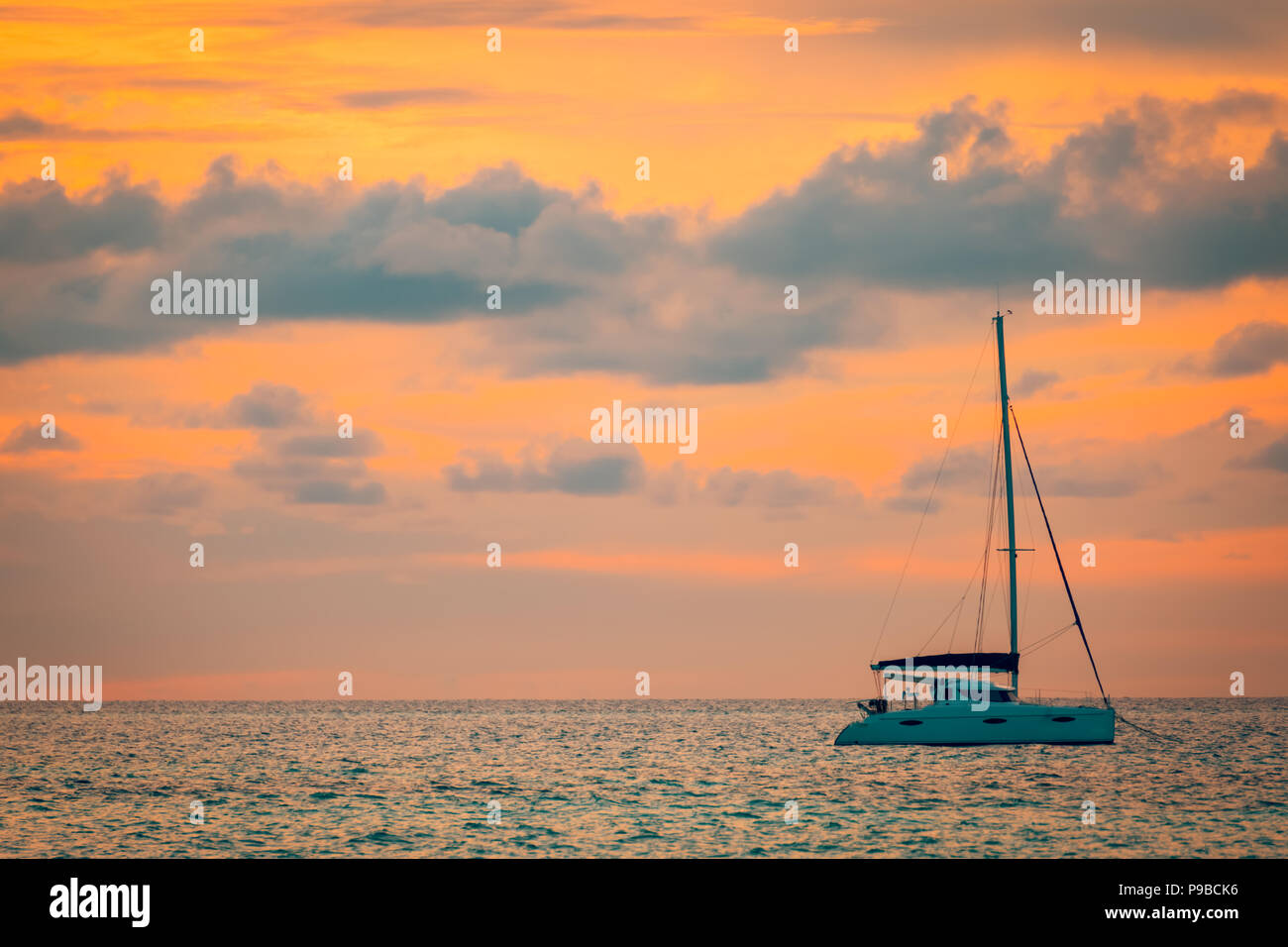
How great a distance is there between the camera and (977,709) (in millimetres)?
66312

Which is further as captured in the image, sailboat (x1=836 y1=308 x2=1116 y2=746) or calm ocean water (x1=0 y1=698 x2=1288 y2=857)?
sailboat (x1=836 y1=308 x2=1116 y2=746)

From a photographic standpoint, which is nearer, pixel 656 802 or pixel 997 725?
pixel 656 802

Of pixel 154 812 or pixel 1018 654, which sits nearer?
pixel 154 812

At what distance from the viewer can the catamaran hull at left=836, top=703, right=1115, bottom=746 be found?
65.4m

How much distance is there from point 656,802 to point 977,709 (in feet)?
74.2

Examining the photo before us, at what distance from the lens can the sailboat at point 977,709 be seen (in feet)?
216

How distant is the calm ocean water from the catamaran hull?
158 cm

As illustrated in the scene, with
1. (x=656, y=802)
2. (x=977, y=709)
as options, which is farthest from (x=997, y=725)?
(x=656, y=802)

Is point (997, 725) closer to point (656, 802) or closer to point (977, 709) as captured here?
point (977, 709)

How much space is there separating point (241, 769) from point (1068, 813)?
49105 millimetres

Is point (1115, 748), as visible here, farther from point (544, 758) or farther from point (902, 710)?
point (544, 758)

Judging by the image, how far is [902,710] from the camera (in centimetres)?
6950

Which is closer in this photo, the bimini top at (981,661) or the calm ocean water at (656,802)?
the calm ocean water at (656,802)
